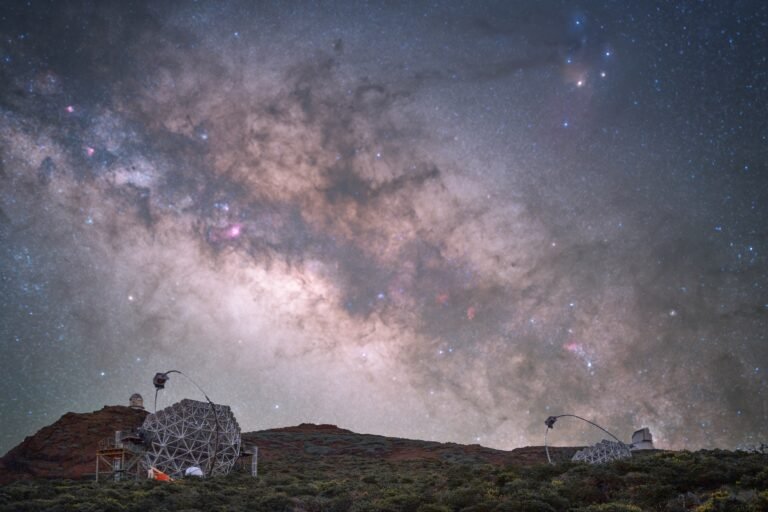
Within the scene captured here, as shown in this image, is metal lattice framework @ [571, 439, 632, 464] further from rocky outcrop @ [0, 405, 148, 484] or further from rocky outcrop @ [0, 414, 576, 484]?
rocky outcrop @ [0, 405, 148, 484]

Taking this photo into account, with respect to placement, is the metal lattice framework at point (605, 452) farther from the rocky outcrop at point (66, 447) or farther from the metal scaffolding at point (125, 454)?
the rocky outcrop at point (66, 447)

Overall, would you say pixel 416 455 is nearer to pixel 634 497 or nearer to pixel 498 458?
pixel 498 458

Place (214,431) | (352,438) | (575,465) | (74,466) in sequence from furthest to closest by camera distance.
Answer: (352,438) < (74,466) < (214,431) < (575,465)

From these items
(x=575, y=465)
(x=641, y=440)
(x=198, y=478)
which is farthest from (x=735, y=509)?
(x=641, y=440)

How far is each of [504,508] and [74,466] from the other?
138ft

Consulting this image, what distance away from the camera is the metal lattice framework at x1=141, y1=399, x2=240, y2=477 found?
31.0 m

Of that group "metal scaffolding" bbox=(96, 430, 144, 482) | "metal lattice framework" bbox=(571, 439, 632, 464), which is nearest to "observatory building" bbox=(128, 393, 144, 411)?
"metal scaffolding" bbox=(96, 430, 144, 482)

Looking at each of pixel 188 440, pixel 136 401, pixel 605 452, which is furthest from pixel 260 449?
pixel 605 452

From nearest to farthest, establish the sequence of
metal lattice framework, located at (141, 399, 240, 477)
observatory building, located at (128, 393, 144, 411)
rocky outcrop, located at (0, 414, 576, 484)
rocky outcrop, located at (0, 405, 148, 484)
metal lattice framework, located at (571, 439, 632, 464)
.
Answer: metal lattice framework, located at (141, 399, 240, 477), metal lattice framework, located at (571, 439, 632, 464), rocky outcrop, located at (0, 405, 148, 484), rocky outcrop, located at (0, 414, 576, 484), observatory building, located at (128, 393, 144, 411)

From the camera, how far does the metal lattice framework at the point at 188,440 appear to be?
31.0 m

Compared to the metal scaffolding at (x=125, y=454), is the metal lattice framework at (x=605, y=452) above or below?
below

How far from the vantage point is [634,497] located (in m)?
18.3

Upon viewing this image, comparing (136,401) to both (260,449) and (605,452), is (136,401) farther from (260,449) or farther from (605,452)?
Answer: (605,452)

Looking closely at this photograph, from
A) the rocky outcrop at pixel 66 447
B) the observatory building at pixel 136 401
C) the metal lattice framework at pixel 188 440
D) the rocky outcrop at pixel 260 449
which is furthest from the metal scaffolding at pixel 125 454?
the observatory building at pixel 136 401
